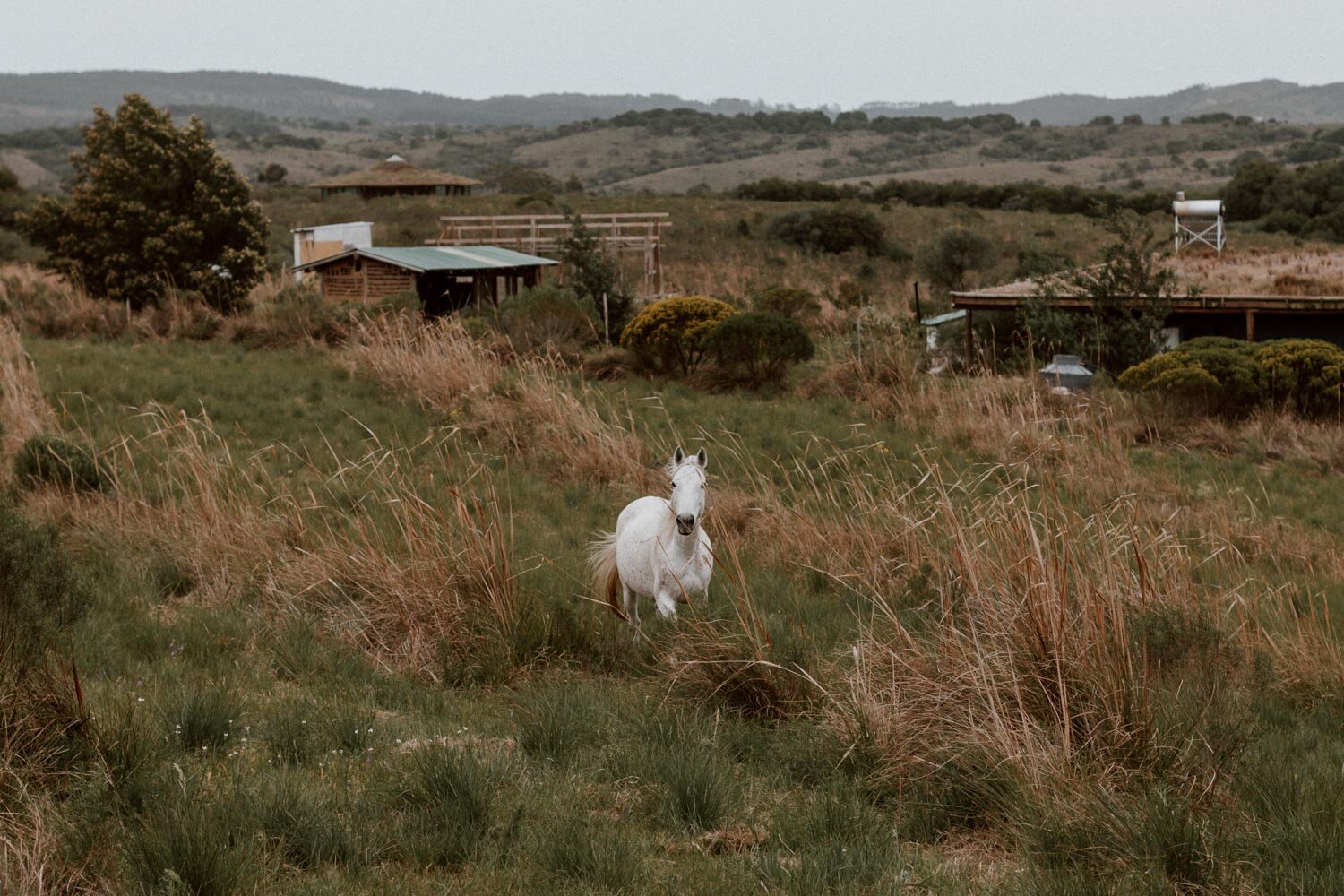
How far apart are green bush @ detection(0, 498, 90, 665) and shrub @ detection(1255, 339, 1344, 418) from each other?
1586cm

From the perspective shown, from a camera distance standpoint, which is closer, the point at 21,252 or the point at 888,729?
the point at 888,729

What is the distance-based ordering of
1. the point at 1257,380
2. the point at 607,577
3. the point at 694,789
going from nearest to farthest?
1. the point at 694,789
2. the point at 607,577
3. the point at 1257,380

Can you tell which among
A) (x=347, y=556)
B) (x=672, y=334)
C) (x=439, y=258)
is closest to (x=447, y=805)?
(x=347, y=556)

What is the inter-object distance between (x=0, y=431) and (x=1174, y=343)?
62.7 ft

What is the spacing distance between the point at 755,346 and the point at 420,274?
12.4 m

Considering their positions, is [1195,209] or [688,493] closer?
[688,493]

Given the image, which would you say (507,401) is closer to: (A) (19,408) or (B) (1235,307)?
(A) (19,408)

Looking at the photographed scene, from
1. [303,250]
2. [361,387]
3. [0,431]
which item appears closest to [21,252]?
[303,250]

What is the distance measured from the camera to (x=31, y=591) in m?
5.51

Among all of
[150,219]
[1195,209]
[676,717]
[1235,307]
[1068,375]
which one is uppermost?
[1195,209]

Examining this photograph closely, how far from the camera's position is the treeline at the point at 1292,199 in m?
54.4

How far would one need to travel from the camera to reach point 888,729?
5301 millimetres

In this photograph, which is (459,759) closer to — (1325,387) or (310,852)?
(310,852)

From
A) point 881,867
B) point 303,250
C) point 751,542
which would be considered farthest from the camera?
point 303,250
